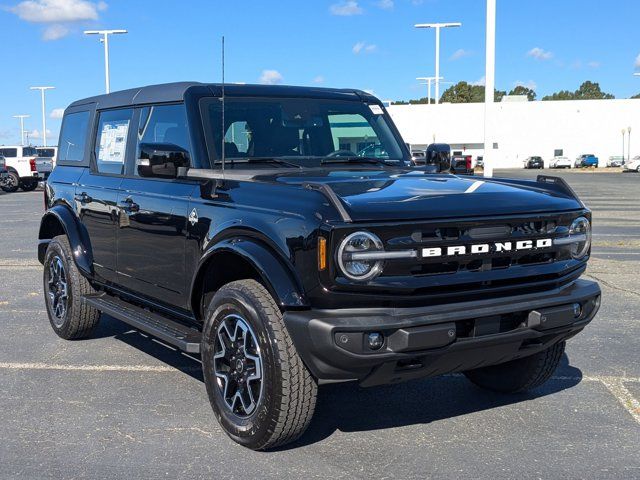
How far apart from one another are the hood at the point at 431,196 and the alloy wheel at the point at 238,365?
841mm

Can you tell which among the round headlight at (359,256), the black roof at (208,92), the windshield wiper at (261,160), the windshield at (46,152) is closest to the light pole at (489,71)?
the black roof at (208,92)

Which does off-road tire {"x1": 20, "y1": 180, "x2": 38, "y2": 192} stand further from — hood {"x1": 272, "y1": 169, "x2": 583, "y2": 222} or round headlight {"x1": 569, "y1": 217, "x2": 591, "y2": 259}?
round headlight {"x1": 569, "y1": 217, "x2": 591, "y2": 259}

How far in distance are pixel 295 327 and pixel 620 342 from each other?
3.77 meters

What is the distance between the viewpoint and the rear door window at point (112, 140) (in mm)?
5688

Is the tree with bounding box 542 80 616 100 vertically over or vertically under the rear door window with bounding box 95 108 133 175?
over

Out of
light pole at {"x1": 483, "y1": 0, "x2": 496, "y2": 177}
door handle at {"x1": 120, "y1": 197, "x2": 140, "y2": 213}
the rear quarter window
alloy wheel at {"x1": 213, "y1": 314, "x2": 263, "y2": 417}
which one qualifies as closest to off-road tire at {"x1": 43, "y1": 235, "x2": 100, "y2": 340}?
the rear quarter window

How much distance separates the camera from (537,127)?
8362 centimetres

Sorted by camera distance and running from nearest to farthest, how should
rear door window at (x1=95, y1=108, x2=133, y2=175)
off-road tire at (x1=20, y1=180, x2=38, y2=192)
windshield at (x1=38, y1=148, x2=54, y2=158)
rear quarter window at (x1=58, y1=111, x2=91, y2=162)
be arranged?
rear door window at (x1=95, y1=108, x2=133, y2=175) → rear quarter window at (x1=58, y1=111, x2=91, y2=162) → off-road tire at (x1=20, y1=180, x2=38, y2=192) → windshield at (x1=38, y1=148, x2=54, y2=158)

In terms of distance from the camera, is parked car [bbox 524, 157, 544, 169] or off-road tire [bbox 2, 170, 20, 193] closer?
off-road tire [bbox 2, 170, 20, 193]

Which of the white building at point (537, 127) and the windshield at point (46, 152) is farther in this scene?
the white building at point (537, 127)

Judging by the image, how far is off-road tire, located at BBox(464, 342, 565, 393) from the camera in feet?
15.3

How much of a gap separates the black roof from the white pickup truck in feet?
92.4

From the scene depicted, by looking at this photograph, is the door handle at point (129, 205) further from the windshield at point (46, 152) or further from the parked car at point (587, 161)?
the parked car at point (587, 161)

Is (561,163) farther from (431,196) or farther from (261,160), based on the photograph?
(431,196)
